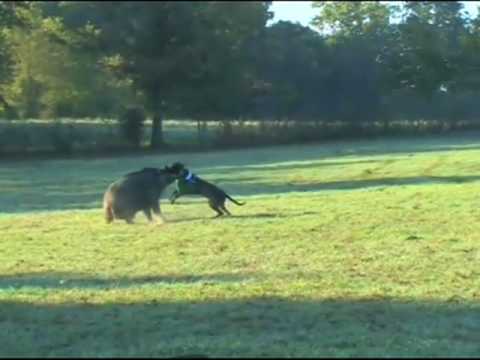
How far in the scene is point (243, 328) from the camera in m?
10.0

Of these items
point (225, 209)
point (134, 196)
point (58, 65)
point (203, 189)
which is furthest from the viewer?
point (225, 209)

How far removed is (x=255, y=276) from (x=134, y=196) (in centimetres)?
834

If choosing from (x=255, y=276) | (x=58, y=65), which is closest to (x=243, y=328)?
(x=58, y=65)

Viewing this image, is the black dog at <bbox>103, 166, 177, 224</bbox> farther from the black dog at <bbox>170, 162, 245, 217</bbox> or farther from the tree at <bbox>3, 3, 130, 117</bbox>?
the tree at <bbox>3, 3, 130, 117</bbox>

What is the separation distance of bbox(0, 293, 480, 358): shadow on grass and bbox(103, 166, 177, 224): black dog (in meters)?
9.60

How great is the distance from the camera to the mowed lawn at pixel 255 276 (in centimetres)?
933

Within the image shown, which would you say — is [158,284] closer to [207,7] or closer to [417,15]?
[417,15]

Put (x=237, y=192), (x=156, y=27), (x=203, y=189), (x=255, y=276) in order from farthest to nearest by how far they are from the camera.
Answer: (x=237, y=192)
(x=203, y=189)
(x=255, y=276)
(x=156, y=27)

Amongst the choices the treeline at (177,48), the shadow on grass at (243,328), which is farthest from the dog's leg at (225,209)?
the shadow on grass at (243,328)

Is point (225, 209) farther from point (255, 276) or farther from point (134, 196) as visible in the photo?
point (255, 276)

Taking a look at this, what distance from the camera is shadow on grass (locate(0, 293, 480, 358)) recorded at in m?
8.41

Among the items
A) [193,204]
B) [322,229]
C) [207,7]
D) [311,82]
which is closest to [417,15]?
[207,7]

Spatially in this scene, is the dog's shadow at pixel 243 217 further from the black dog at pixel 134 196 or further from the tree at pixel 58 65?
the tree at pixel 58 65

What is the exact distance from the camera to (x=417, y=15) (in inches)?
335
